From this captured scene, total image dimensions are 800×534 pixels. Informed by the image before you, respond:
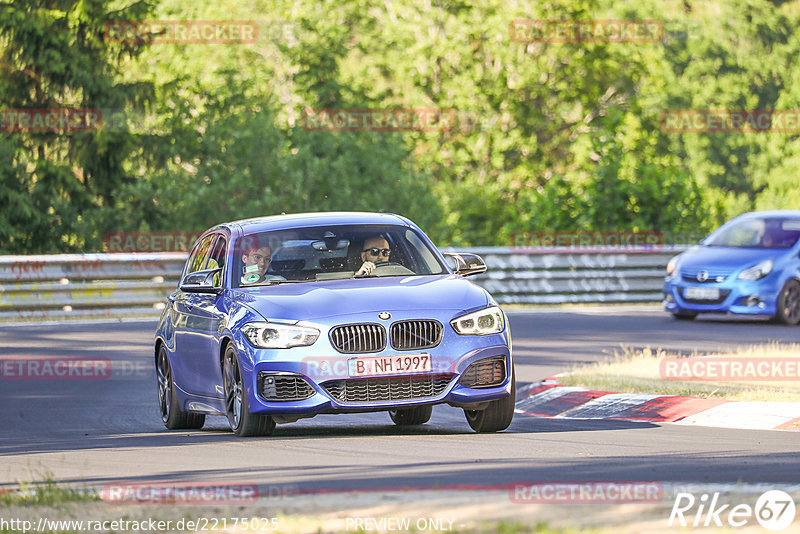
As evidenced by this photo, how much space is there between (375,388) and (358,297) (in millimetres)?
637

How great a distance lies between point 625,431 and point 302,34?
36368 millimetres

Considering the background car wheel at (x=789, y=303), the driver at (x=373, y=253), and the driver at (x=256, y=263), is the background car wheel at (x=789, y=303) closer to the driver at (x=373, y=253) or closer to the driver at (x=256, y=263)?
the driver at (x=373, y=253)

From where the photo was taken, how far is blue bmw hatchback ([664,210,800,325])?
2206 centimetres

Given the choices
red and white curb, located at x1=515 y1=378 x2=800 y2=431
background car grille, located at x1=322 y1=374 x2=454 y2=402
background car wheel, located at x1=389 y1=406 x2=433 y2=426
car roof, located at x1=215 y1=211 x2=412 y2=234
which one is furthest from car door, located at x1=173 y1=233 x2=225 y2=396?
red and white curb, located at x1=515 y1=378 x2=800 y2=431

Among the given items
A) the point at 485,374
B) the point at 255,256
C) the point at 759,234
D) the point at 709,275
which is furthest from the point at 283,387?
the point at 759,234

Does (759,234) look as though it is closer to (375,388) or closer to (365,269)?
(365,269)

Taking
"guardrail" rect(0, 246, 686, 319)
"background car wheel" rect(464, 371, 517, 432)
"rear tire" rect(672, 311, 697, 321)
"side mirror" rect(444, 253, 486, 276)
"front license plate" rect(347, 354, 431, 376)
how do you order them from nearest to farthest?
1. "front license plate" rect(347, 354, 431, 376)
2. "background car wheel" rect(464, 371, 517, 432)
3. "side mirror" rect(444, 253, 486, 276)
4. "rear tire" rect(672, 311, 697, 321)
5. "guardrail" rect(0, 246, 686, 319)

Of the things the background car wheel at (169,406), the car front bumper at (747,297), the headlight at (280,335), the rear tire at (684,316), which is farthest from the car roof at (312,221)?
the rear tire at (684,316)

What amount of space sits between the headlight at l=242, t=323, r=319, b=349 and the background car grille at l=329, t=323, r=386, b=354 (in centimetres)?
A: 14

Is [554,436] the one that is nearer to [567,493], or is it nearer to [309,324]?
[309,324]

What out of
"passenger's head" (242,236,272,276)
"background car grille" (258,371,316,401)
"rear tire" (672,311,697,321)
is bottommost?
"rear tire" (672,311,697,321)

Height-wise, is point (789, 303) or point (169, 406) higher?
point (169, 406)

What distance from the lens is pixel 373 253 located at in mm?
11430

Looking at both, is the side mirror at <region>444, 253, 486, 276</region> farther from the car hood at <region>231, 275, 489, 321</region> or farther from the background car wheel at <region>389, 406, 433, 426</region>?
the background car wheel at <region>389, 406, 433, 426</region>
